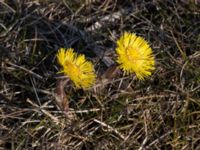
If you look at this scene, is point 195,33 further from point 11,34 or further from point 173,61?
point 11,34

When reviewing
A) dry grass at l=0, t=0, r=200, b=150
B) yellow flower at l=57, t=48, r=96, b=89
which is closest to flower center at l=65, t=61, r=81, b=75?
yellow flower at l=57, t=48, r=96, b=89

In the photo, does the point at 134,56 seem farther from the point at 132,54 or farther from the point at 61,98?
the point at 61,98

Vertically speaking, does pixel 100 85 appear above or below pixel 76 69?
below

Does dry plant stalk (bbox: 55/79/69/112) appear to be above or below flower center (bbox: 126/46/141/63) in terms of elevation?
below

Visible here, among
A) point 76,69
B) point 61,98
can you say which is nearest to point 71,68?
point 76,69

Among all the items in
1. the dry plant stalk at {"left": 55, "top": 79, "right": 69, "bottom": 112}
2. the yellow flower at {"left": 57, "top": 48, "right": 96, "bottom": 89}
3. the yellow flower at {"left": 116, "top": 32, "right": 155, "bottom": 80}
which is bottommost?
the dry plant stalk at {"left": 55, "top": 79, "right": 69, "bottom": 112}

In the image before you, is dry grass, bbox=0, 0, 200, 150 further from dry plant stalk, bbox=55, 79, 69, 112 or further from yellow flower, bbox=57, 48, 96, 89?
yellow flower, bbox=57, 48, 96, 89
